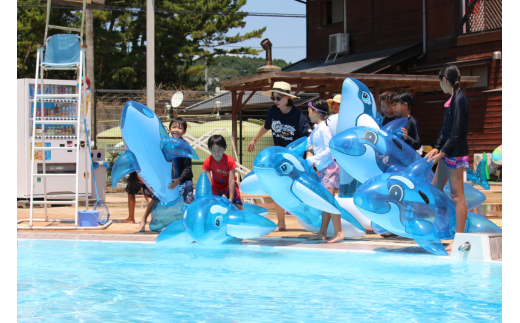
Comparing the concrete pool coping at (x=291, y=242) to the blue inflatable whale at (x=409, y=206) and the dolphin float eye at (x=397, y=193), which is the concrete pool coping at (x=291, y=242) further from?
the dolphin float eye at (x=397, y=193)

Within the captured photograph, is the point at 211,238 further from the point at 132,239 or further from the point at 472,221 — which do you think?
the point at 472,221

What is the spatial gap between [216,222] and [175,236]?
1.87ft

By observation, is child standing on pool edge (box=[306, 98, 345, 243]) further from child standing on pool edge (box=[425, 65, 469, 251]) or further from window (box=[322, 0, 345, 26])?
window (box=[322, 0, 345, 26])

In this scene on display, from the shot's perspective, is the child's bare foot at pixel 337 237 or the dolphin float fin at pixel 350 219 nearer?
the child's bare foot at pixel 337 237

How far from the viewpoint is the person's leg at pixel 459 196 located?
4.82 meters

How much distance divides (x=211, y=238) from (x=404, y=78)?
918 cm

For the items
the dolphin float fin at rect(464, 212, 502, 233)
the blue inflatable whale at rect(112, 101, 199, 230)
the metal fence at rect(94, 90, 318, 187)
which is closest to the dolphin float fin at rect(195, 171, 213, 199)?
the blue inflatable whale at rect(112, 101, 199, 230)

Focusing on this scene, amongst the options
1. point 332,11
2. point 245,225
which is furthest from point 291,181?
point 332,11

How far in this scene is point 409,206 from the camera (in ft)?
15.5

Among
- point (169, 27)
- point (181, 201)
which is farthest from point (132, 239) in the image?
point (169, 27)

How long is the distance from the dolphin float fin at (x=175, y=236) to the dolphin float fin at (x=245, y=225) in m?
0.53

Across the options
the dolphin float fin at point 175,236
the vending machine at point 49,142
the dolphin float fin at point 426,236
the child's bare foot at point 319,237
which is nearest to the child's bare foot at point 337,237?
the child's bare foot at point 319,237

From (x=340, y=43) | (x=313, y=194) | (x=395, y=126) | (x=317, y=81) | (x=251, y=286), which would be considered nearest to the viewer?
(x=251, y=286)

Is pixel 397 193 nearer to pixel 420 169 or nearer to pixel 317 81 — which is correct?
pixel 420 169
